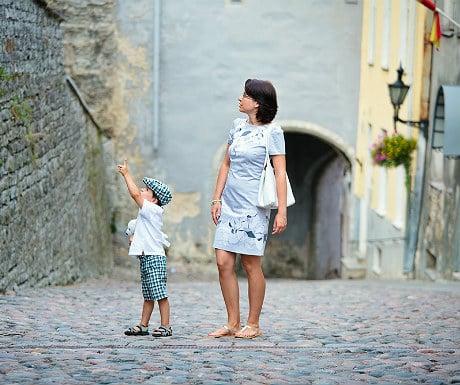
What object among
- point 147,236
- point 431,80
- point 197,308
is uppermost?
point 431,80

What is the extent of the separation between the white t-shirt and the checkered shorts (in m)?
0.04

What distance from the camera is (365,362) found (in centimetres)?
658

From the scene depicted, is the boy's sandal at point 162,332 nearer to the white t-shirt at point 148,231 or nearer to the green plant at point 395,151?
the white t-shirt at point 148,231

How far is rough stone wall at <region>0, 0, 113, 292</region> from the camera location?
11.3 metres

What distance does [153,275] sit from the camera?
7711mm

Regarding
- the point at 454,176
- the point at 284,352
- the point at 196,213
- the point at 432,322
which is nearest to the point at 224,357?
the point at 284,352

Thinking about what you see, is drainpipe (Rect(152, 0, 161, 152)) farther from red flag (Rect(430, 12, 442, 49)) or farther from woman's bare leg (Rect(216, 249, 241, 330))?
woman's bare leg (Rect(216, 249, 241, 330))

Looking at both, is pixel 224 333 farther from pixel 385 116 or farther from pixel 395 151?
pixel 385 116

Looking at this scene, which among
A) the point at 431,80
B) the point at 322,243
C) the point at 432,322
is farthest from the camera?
the point at 322,243

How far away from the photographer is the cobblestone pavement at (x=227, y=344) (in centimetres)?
602

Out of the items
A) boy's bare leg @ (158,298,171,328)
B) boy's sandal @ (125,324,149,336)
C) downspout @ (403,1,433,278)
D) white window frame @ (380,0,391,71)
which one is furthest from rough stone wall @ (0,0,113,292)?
white window frame @ (380,0,391,71)

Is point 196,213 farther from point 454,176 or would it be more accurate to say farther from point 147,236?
point 147,236

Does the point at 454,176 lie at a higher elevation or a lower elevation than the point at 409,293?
higher

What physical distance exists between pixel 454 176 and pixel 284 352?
10.1 meters
